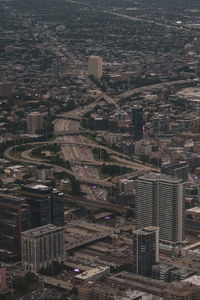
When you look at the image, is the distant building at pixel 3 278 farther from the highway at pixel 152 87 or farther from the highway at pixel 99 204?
the highway at pixel 152 87

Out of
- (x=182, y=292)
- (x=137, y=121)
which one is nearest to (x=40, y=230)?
(x=182, y=292)

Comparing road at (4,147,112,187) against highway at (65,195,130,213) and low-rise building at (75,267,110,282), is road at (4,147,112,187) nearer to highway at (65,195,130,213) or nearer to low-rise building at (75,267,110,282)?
highway at (65,195,130,213)

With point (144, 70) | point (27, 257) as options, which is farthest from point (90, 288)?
point (144, 70)

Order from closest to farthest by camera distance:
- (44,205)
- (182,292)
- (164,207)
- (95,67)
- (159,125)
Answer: (182,292), (44,205), (164,207), (159,125), (95,67)

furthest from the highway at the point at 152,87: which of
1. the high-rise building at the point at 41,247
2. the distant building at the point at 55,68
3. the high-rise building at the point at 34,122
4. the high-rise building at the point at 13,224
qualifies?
the high-rise building at the point at 41,247

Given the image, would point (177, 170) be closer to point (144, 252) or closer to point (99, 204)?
point (99, 204)

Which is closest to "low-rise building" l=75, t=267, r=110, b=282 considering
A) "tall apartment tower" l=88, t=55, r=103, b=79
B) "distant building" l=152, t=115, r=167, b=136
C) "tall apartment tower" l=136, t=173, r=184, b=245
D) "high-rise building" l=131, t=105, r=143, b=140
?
"tall apartment tower" l=136, t=173, r=184, b=245
